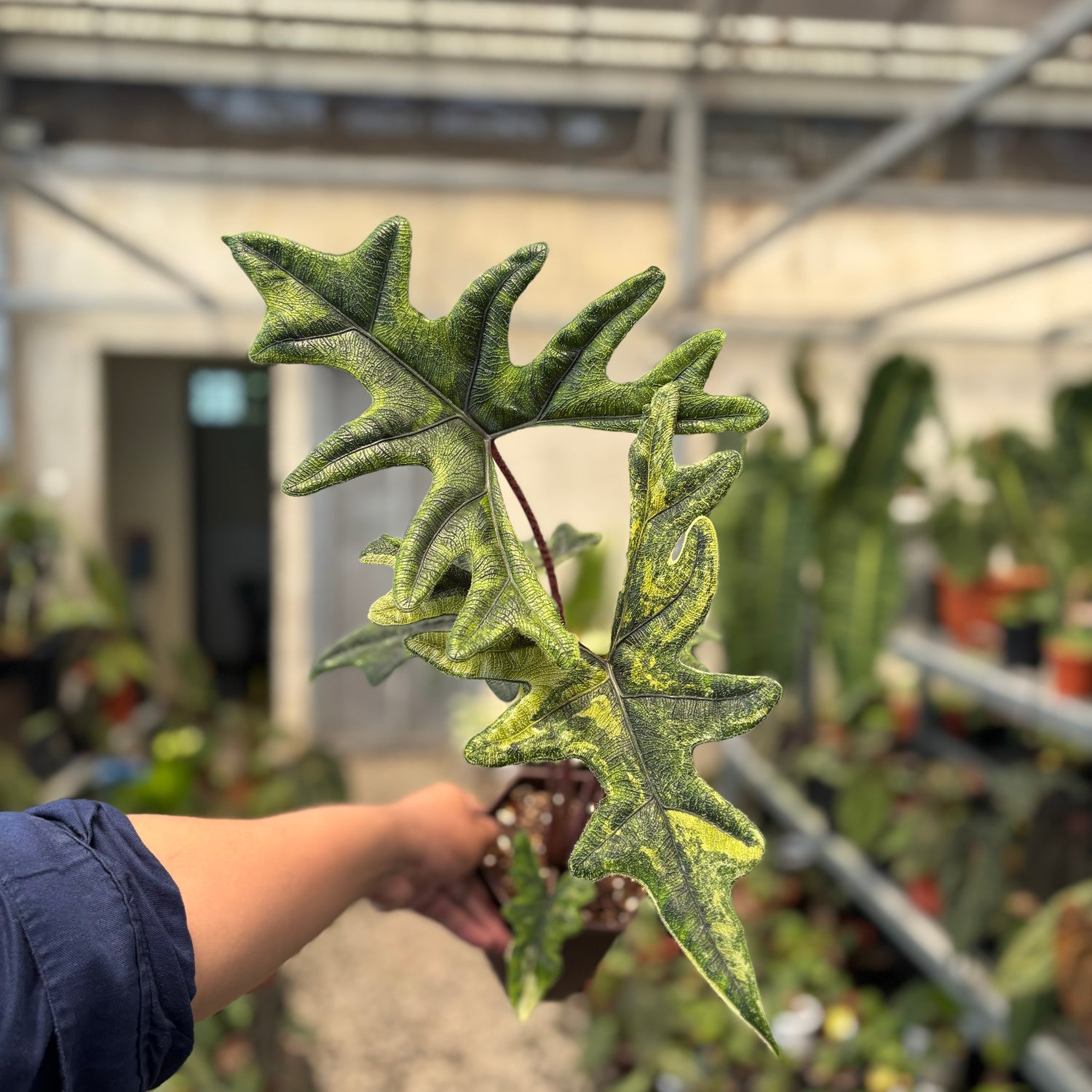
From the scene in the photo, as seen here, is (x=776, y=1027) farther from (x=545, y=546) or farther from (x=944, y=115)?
(x=545, y=546)

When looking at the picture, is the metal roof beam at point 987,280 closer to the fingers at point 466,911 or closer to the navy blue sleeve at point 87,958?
the fingers at point 466,911

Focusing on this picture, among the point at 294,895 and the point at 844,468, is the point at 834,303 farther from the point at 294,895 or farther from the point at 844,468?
the point at 294,895

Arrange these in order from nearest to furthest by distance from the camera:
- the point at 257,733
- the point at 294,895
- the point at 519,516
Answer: the point at 294,895 < the point at 519,516 < the point at 257,733

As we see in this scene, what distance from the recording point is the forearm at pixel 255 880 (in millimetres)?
398

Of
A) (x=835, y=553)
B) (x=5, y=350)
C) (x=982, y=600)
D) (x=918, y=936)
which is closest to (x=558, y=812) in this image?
(x=835, y=553)

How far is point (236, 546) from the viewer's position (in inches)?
210

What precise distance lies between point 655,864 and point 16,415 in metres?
3.58

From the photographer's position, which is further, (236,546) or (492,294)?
(236,546)

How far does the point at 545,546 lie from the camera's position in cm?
40

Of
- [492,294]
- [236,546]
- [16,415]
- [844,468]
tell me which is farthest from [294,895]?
[236,546]

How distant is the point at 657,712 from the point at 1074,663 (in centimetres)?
156

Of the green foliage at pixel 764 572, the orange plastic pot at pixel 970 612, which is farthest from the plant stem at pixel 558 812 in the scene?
the orange plastic pot at pixel 970 612

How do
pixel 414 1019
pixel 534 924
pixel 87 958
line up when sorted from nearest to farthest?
pixel 87 958 < pixel 534 924 < pixel 414 1019

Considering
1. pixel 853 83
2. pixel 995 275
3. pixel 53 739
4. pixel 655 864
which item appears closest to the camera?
pixel 655 864
